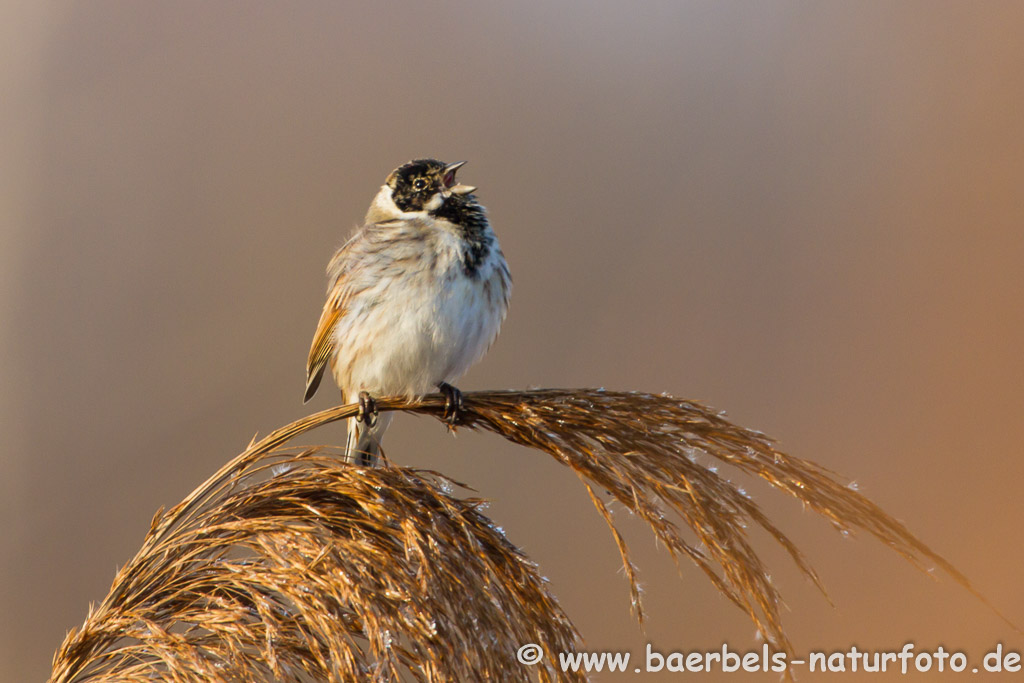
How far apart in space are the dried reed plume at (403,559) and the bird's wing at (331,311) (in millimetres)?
1539

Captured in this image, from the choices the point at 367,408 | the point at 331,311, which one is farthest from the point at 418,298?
the point at 367,408

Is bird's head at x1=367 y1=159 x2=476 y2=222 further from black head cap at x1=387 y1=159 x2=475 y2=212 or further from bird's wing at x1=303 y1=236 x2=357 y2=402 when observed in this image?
bird's wing at x1=303 y1=236 x2=357 y2=402

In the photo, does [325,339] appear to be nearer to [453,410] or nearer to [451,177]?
[451,177]

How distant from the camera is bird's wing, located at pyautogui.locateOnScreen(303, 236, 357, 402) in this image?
3.29 m

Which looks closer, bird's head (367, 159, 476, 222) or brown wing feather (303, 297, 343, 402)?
bird's head (367, 159, 476, 222)

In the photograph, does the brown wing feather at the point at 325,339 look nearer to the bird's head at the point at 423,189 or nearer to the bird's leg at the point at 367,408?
the bird's head at the point at 423,189

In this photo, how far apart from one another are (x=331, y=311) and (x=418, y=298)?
0.52 meters

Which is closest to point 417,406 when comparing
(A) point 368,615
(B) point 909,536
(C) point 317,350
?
(A) point 368,615

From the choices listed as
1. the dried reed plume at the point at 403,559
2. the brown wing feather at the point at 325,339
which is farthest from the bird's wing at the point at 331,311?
the dried reed plume at the point at 403,559

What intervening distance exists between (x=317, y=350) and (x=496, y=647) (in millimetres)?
2054

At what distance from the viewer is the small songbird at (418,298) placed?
296 cm

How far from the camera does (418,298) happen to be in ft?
9.72

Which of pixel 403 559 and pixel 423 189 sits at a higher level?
pixel 423 189

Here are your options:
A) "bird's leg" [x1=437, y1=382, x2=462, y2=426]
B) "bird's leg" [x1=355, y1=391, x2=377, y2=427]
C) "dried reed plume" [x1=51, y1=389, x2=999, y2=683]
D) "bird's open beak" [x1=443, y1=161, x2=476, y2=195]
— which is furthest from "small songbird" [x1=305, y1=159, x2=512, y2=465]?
"dried reed plume" [x1=51, y1=389, x2=999, y2=683]
